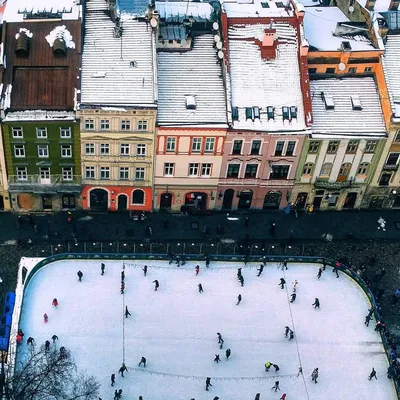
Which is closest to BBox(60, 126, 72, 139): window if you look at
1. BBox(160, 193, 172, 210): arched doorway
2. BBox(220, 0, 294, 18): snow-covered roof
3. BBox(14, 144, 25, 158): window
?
BBox(14, 144, 25, 158): window

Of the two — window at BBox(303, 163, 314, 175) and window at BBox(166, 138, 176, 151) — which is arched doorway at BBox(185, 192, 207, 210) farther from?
window at BBox(303, 163, 314, 175)

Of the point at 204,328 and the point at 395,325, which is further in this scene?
the point at 395,325

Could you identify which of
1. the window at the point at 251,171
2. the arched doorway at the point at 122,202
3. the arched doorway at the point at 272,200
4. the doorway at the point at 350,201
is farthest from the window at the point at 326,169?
the arched doorway at the point at 122,202

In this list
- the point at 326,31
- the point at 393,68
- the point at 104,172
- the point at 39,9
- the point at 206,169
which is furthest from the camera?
the point at 326,31

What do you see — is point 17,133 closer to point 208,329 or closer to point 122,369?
point 122,369

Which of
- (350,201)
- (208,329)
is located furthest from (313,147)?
(208,329)

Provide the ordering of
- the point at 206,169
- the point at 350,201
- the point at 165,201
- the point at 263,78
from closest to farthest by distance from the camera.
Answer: the point at 263,78 < the point at 206,169 < the point at 165,201 < the point at 350,201

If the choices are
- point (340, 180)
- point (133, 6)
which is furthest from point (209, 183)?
point (133, 6)

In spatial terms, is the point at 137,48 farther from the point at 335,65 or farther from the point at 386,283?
the point at 386,283
